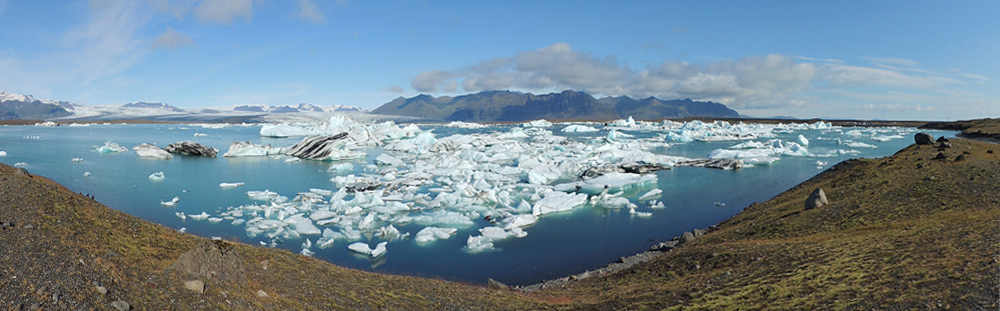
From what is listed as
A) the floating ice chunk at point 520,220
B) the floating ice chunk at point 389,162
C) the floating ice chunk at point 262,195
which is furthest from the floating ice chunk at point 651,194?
the floating ice chunk at point 389,162

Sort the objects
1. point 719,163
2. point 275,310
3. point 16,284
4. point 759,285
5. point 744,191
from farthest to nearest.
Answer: point 719,163
point 744,191
point 759,285
point 275,310
point 16,284

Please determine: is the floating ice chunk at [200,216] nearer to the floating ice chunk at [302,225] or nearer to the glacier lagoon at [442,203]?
the glacier lagoon at [442,203]

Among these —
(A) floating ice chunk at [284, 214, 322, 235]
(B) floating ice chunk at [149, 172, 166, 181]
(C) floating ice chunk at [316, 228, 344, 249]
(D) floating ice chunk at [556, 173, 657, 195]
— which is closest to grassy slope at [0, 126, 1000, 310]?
(C) floating ice chunk at [316, 228, 344, 249]

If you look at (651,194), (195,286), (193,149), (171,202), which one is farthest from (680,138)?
(195,286)

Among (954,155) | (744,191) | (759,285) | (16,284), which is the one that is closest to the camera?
(16,284)

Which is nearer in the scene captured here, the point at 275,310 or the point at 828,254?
the point at 275,310

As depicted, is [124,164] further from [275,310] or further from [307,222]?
[275,310]

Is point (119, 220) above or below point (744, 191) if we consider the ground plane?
above

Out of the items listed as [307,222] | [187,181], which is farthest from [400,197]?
[187,181]
